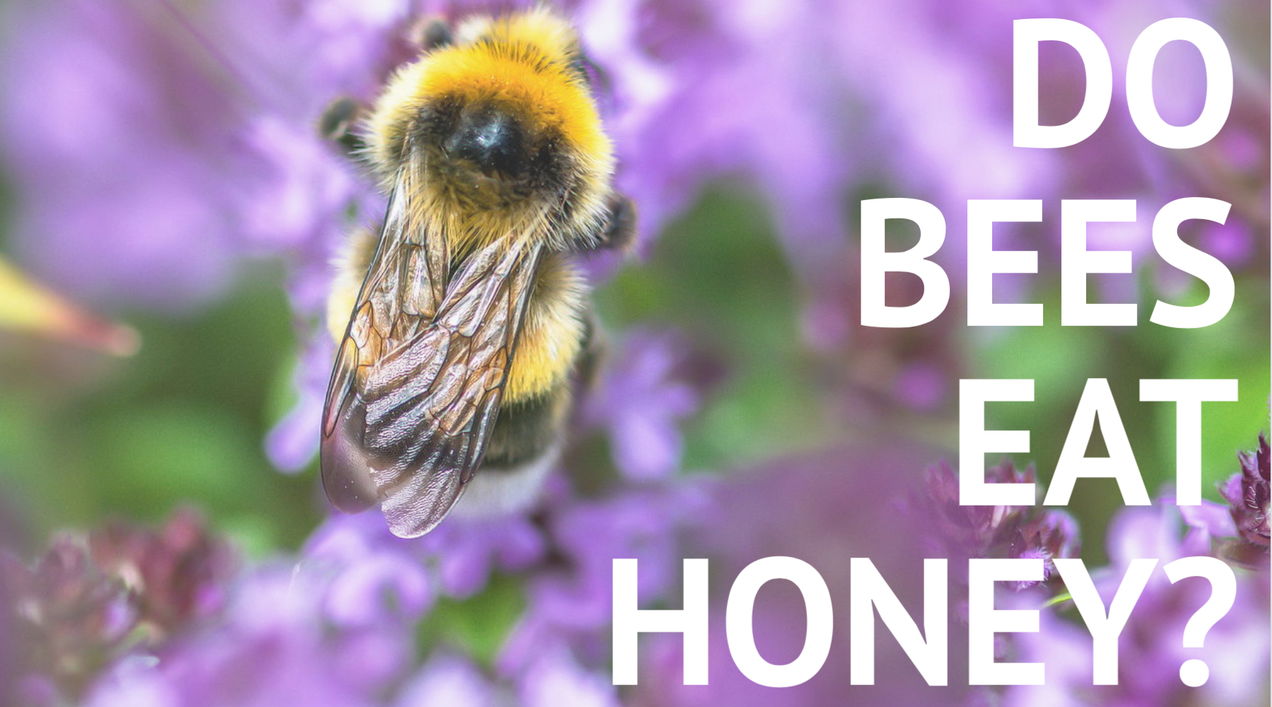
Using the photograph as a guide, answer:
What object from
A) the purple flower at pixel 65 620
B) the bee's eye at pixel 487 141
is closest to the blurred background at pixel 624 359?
the purple flower at pixel 65 620

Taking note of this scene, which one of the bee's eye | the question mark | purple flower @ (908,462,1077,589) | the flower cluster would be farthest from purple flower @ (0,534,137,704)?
the question mark

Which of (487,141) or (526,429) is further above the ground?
(487,141)

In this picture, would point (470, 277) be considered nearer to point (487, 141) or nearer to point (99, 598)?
point (487, 141)

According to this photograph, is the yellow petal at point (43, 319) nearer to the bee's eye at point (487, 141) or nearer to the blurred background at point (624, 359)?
the blurred background at point (624, 359)

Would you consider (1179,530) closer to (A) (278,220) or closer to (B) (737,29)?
(B) (737,29)

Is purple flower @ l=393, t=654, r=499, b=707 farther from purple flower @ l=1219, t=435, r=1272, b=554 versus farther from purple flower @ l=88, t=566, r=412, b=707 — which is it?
purple flower @ l=1219, t=435, r=1272, b=554

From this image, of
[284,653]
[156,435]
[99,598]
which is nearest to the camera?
[99,598]

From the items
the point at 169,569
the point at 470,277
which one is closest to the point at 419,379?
the point at 470,277
